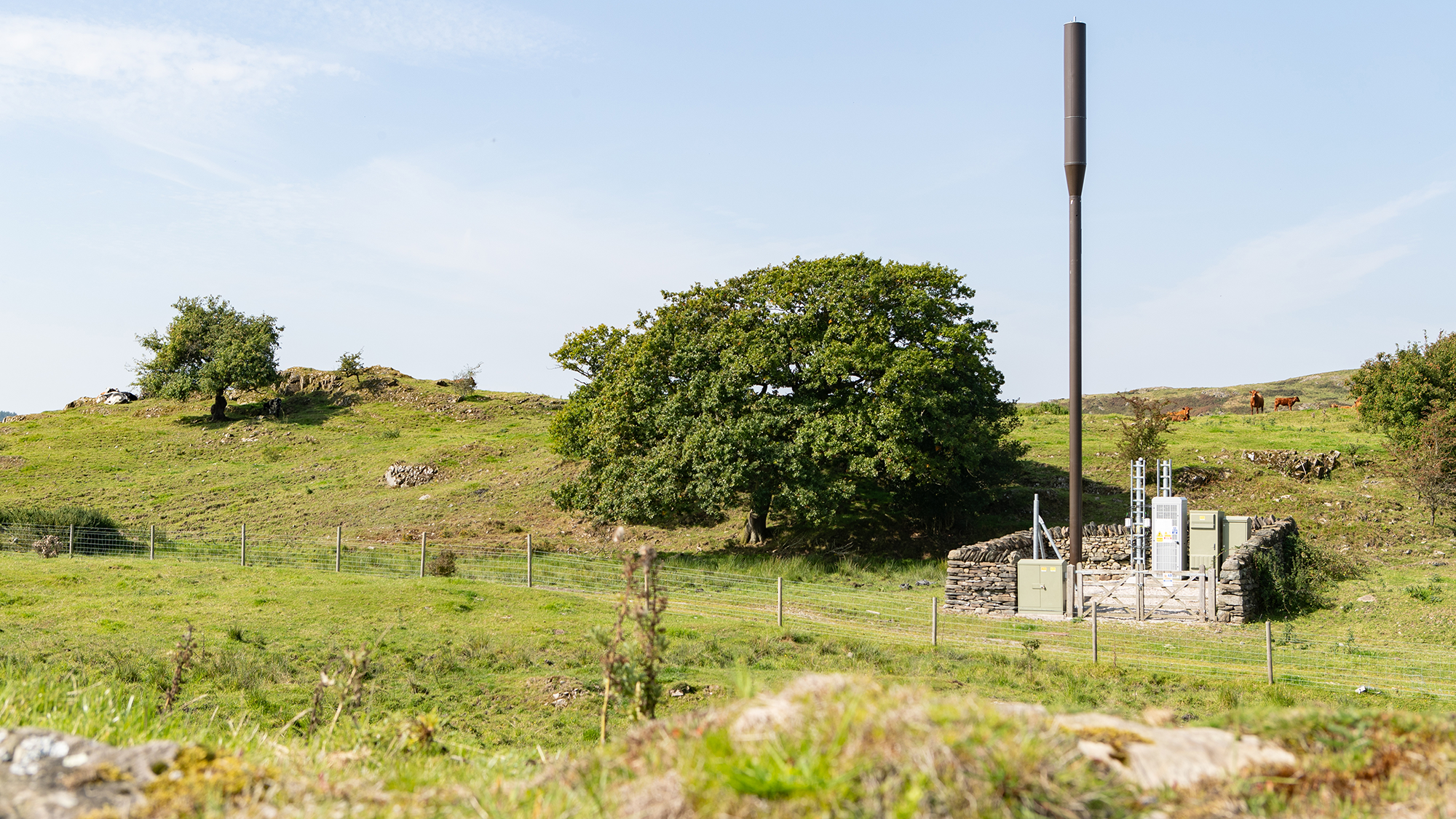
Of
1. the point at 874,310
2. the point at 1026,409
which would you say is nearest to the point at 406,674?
the point at 874,310

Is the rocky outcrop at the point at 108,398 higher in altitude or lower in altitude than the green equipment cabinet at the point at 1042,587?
higher

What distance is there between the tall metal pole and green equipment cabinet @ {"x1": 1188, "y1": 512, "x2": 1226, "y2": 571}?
8.14 feet

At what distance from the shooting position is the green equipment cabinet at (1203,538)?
20258 mm

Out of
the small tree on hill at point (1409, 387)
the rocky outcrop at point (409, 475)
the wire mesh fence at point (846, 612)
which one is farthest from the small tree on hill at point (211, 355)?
the small tree on hill at point (1409, 387)

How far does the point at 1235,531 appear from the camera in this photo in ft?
70.2

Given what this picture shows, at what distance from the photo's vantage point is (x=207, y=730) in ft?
17.5

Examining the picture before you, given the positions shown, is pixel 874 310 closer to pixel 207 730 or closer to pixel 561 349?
pixel 561 349

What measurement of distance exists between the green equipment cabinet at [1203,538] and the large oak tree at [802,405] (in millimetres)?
6439

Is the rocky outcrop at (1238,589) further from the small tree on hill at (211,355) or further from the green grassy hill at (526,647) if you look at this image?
the small tree on hill at (211,355)

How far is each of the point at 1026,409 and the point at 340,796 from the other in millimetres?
51912

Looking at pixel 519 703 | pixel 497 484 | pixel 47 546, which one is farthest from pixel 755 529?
pixel 47 546

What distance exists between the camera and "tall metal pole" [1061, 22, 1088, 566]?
1980cm

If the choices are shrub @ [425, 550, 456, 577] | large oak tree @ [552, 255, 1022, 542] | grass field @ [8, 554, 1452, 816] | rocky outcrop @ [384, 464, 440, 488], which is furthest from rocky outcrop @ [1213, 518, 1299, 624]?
rocky outcrop @ [384, 464, 440, 488]

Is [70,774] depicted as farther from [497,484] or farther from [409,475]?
[409,475]
